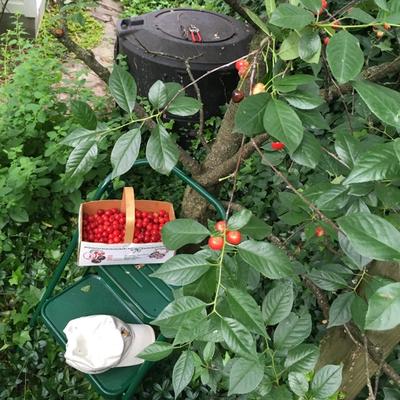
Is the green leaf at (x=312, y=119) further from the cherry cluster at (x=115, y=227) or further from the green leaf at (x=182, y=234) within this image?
the cherry cluster at (x=115, y=227)

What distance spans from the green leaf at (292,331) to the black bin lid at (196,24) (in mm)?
2247

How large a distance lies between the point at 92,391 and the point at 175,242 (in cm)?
145

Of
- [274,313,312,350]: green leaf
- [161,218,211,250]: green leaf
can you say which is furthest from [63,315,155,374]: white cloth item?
[161,218,211,250]: green leaf

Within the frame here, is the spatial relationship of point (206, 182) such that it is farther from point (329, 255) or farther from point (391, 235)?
point (391, 235)

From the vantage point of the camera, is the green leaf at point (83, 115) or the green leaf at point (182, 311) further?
the green leaf at point (83, 115)

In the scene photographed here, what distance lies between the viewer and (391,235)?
2.26 ft

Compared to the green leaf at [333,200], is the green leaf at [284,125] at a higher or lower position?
higher

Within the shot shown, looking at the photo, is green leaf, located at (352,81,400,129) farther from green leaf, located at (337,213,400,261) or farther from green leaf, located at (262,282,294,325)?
green leaf, located at (262,282,294,325)

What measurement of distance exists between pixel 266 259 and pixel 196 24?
2.58m

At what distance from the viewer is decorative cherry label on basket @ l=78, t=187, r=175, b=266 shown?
6.49 feet

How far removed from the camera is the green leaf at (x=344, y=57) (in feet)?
2.58

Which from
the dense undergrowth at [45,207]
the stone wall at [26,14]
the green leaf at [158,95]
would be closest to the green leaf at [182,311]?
the green leaf at [158,95]

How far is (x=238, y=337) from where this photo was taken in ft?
2.85

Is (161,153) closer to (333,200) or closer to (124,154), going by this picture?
(124,154)
